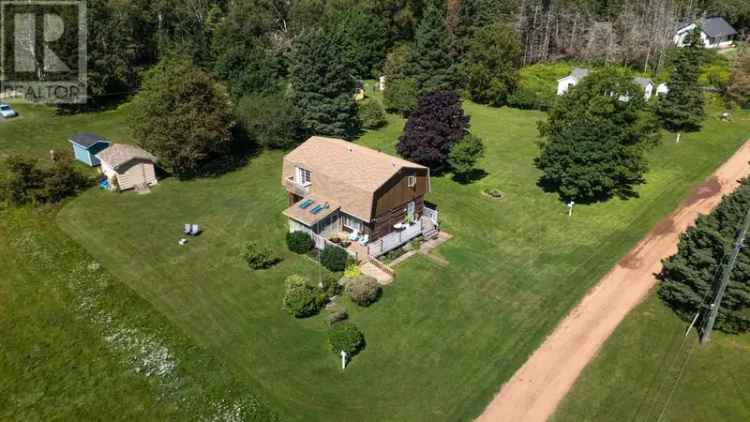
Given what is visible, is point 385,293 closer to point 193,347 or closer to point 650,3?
point 193,347

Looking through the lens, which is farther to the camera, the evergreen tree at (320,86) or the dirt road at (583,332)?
the evergreen tree at (320,86)

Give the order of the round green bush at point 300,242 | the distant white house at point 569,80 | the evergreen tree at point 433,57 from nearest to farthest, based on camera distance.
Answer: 1. the round green bush at point 300,242
2. the evergreen tree at point 433,57
3. the distant white house at point 569,80

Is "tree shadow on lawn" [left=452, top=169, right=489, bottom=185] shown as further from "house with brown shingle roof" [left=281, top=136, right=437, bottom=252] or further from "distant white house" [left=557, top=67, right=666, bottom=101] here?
"distant white house" [left=557, top=67, right=666, bottom=101]

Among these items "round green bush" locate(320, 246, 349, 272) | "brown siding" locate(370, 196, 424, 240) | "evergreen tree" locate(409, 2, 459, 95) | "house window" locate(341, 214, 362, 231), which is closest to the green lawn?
"house window" locate(341, 214, 362, 231)

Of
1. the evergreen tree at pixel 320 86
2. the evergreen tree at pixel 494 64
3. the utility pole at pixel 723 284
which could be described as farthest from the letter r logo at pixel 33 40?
the utility pole at pixel 723 284

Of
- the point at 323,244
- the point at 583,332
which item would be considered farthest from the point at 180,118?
the point at 583,332

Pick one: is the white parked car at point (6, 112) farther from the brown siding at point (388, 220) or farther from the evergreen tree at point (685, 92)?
the evergreen tree at point (685, 92)

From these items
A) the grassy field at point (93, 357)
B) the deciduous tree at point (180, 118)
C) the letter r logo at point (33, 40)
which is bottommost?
the grassy field at point (93, 357)

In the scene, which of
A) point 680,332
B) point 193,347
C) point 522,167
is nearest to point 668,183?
point 522,167
